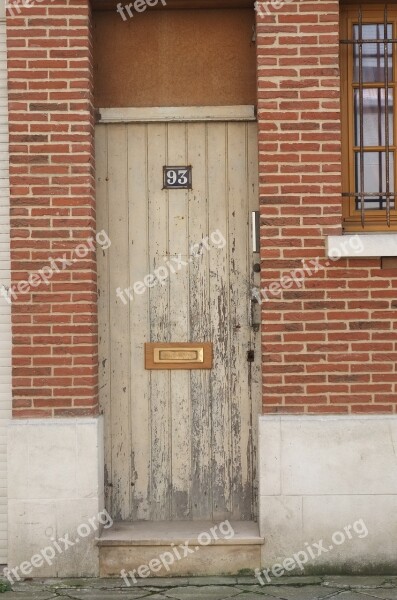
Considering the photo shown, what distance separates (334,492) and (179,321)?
5.21 ft

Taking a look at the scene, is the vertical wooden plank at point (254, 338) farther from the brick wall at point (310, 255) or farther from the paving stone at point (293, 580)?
the paving stone at point (293, 580)

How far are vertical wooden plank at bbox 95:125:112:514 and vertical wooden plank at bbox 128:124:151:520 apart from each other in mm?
164

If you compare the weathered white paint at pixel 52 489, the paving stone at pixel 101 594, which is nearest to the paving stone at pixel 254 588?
the paving stone at pixel 101 594

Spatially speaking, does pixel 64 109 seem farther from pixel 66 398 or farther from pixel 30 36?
pixel 66 398

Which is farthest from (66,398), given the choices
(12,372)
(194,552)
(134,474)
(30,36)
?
(30,36)

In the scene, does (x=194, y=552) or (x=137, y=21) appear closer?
(x=194, y=552)

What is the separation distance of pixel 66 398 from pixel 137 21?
2690 mm

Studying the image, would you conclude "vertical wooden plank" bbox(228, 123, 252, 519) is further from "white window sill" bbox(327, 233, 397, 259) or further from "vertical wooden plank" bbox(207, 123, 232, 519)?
"white window sill" bbox(327, 233, 397, 259)

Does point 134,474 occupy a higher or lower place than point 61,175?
lower

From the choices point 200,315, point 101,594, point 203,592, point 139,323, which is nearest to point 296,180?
point 200,315

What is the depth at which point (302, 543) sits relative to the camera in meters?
5.94

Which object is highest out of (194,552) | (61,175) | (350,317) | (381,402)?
(61,175)

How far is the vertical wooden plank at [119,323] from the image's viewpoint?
6.35 m

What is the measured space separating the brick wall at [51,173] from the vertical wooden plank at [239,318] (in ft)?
3.34
